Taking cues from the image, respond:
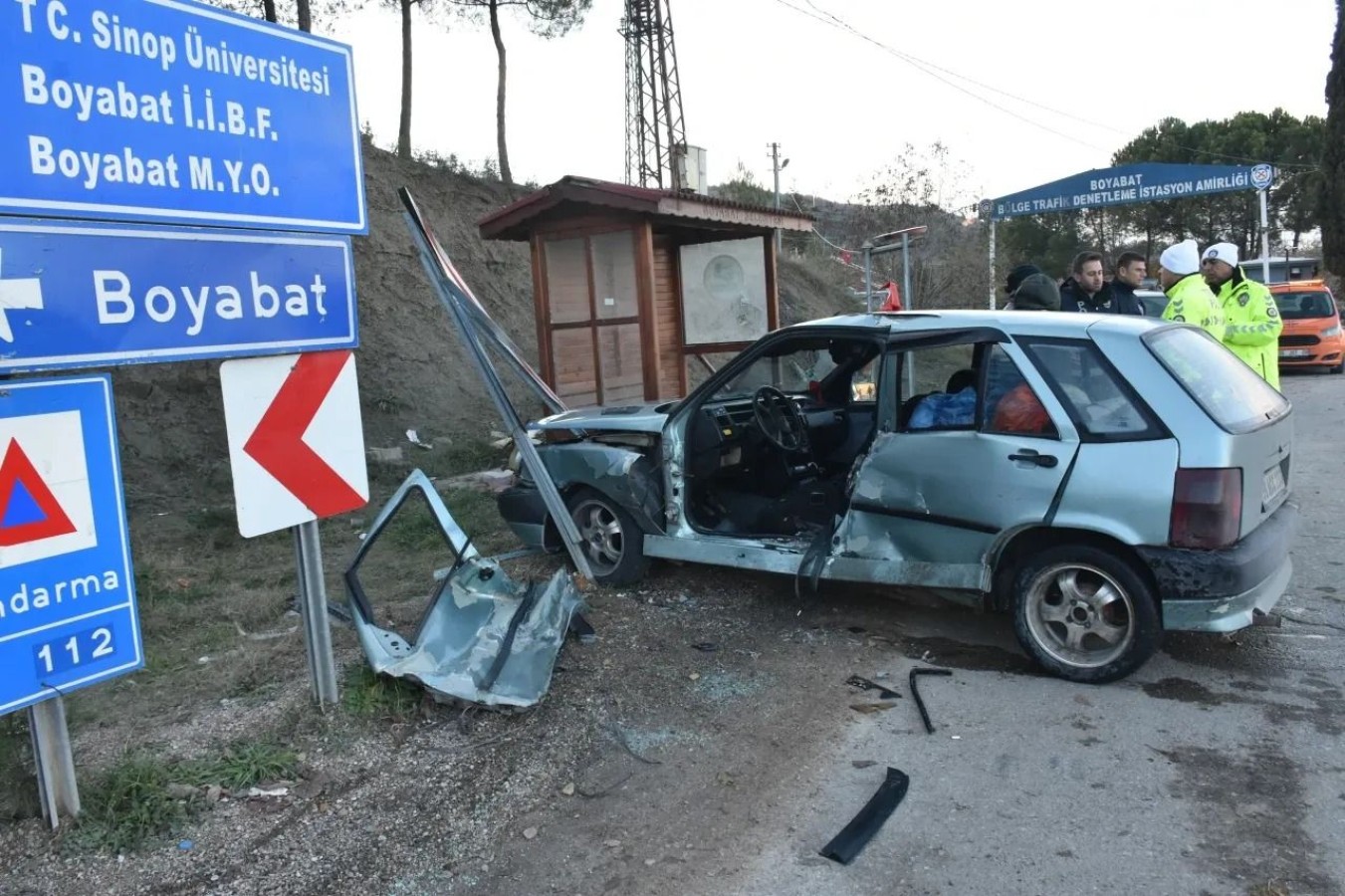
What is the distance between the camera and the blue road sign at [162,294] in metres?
2.87

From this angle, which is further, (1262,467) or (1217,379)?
(1217,379)

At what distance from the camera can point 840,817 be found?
3.25 m

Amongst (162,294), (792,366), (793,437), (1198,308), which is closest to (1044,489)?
(793,437)

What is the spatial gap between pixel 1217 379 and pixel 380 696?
12.9ft

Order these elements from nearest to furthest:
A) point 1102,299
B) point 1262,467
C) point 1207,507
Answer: point 1207,507
point 1262,467
point 1102,299

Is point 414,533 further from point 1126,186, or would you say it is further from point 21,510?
point 1126,186

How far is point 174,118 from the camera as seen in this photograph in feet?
10.8

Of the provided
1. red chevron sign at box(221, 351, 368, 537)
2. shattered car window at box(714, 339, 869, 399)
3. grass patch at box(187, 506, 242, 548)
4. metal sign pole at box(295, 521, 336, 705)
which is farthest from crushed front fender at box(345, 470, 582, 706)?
grass patch at box(187, 506, 242, 548)

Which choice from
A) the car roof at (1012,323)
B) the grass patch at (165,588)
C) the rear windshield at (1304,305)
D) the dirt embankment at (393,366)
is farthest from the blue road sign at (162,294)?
the rear windshield at (1304,305)

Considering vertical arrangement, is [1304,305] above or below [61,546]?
above

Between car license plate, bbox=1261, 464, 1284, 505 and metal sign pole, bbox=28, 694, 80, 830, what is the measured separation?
4.69 m

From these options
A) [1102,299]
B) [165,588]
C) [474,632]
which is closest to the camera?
[474,632]

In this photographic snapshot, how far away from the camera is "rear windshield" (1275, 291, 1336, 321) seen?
58.2 ft

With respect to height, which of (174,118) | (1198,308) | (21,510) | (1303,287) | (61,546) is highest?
(174,118)
